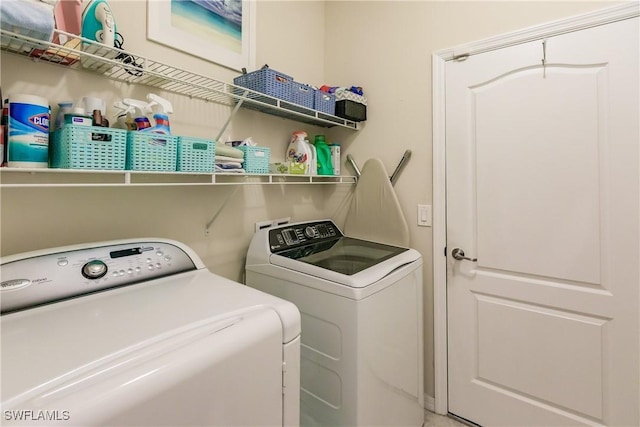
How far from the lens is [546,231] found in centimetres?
162

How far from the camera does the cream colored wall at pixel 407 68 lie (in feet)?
5.89

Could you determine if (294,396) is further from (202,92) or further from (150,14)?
(150,14)

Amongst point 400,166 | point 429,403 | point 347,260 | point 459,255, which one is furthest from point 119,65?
point 429,403

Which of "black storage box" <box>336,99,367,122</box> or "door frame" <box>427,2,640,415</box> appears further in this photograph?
"black storage box" <box>336,99,367,122</box>

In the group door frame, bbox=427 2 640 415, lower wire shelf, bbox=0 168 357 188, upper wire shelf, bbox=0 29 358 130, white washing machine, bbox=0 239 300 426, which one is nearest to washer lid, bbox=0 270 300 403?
white washing machine, bbox=0 239 300 426

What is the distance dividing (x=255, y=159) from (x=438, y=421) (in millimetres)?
1835

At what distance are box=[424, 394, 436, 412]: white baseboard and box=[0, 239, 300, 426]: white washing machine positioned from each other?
1363 mm

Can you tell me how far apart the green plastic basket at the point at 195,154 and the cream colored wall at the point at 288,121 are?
32 centimetres

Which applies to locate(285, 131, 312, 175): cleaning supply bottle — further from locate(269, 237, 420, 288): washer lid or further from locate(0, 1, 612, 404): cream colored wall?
locate(269, 237, 420, 288): washer lid

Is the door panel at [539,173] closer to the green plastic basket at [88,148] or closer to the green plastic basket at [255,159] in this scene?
the green plastic basket at [255,159]

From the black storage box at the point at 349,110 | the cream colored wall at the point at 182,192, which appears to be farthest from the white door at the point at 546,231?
the cream colored wall at the point at 182,192

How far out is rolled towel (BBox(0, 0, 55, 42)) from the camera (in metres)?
0.80

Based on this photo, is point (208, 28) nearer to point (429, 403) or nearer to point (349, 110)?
point (349, 110)

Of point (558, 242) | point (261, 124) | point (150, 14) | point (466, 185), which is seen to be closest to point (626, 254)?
point (558, 242)
